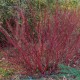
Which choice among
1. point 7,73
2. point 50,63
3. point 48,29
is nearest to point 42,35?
point 48,29

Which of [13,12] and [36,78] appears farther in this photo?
[13,12]

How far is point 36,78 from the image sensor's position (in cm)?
594

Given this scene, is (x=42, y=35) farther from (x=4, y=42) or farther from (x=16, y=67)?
(x=4, y=42)

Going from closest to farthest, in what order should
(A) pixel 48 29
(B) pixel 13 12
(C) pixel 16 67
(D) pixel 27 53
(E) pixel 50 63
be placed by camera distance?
(A) pixel 48 29 → (D) pixel 27 53 → (E) pixel 50 63 → (C) pixel 16 67 → (B) pixel 13 12

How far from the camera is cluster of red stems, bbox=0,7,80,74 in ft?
18.1

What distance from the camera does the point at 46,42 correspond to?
5.74 meters

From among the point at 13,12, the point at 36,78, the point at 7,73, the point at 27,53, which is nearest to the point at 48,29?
the point at 27,53

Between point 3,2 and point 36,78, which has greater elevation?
point 3,2

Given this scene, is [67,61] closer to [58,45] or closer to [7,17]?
[58,45]

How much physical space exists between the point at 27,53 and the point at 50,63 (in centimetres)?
71

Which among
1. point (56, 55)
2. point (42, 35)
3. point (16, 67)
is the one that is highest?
point (42, 35)

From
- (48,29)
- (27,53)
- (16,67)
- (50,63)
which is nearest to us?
(48,29)

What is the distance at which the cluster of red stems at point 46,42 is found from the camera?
551cm

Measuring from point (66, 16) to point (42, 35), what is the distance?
33.9 inches
